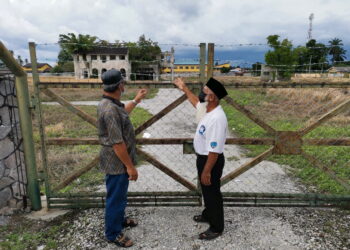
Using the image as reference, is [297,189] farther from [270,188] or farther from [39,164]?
[39,164]

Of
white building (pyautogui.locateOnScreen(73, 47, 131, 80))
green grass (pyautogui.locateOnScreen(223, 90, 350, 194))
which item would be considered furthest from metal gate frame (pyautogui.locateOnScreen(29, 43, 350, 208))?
green grass (pyautogui.locateOnScreen(223, 90, 350, 194))

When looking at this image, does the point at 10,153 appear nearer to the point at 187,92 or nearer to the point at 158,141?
the point at 158,141

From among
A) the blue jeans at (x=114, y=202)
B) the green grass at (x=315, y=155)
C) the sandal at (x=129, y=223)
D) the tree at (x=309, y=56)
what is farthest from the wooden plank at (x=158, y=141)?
the tree at (x=309, y=56)

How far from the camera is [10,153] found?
357 centimetres

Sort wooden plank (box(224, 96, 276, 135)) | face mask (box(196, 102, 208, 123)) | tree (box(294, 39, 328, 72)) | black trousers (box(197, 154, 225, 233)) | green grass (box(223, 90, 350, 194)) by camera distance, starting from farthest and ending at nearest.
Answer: tree (box(294, 39, 328, 72)), green grass (box(223, 90, 350, 194)), wooden plank (box(224, 96, 276, 135)), face mask (box(196, 102, 208, 123)), black trousers (box(197, 154, 225, 233))

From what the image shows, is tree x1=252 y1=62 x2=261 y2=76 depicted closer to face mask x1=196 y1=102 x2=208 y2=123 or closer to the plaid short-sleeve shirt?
face mask x1=196 y1=102 x2=208 y2=123

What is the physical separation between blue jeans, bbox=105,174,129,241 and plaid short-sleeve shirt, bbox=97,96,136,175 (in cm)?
13

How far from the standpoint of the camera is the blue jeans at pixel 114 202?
111 inches

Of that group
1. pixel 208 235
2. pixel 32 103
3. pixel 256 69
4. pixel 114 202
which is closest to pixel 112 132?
pixel 114 202

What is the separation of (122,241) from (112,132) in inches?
56.4

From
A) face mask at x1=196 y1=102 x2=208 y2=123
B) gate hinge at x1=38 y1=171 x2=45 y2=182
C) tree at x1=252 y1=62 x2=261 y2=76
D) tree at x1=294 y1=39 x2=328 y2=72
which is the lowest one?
gate hinge at x1=38 y1=171 x2=45 y2=182

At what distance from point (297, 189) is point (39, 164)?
564 cm

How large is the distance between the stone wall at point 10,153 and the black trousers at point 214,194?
2665 mm

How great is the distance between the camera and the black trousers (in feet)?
9.50
